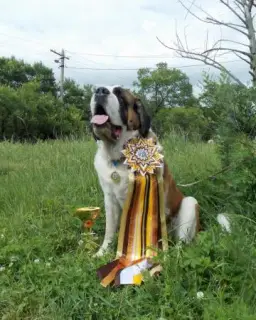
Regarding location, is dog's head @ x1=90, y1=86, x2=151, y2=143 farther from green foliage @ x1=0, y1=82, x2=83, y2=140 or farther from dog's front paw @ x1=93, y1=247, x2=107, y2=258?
green foliage @ x1=0, y1=82, x2=83, y2=140

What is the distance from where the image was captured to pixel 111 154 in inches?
150

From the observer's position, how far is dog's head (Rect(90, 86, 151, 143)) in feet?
11.5

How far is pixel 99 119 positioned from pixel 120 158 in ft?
1.49

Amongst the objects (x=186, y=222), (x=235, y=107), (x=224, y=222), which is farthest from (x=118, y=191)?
(x=235, y=107)

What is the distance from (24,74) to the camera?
165ft

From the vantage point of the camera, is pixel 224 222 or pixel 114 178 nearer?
pixel 224 222

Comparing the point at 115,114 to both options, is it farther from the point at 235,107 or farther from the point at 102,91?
the point at 235,107

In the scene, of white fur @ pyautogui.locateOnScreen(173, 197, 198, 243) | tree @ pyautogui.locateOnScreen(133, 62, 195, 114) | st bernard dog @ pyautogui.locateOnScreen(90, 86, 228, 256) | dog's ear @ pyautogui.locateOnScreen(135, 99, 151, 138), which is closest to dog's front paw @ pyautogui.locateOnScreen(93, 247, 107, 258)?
st bernard dog @ pyautogui.locateOnScreen(90, 86, 228, 256)

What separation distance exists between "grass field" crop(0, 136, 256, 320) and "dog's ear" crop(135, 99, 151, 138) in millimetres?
932

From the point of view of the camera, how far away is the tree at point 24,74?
162ft

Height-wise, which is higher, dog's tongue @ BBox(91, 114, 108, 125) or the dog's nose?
the dog's nose

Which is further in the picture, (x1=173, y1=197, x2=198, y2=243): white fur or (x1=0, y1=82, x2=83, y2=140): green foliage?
(x1=0, y1=82, x2=83, y2=140): green foliage


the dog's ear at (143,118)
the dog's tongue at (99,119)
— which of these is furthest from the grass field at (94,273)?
the dog's tongue at (99,119)

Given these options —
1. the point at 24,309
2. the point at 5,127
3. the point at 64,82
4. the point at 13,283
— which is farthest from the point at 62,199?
the point at 64,82
